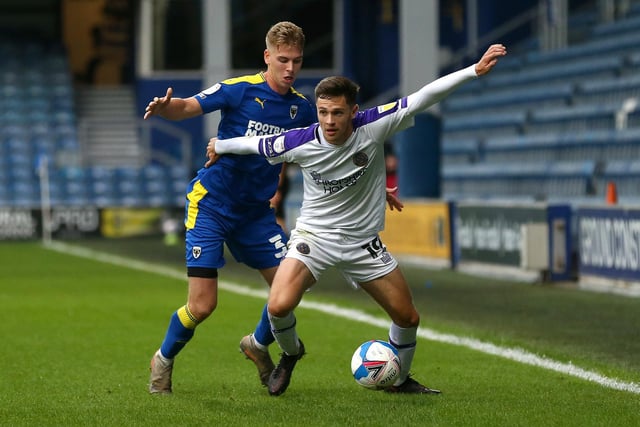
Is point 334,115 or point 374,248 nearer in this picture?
point 334,115

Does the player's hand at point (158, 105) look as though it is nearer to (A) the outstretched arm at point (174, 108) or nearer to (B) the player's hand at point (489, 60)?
(A) the outstretched arm at point (174, 108)

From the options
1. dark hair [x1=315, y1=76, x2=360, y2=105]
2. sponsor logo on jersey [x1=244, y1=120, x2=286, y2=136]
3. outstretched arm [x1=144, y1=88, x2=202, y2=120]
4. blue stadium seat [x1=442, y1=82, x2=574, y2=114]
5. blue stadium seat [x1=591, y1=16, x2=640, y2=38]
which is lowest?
sponsor logo on jersey [x1=244, y1=120, x2=286, y2=136]

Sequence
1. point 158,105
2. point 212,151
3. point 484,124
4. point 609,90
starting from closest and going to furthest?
point 158,105
point 212,151
point 609,90
point 484,124

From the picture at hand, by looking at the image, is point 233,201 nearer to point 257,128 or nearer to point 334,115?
point 257,128

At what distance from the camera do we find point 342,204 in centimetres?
736

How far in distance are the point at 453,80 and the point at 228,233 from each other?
170 centimetres

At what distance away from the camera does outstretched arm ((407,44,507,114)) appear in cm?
684

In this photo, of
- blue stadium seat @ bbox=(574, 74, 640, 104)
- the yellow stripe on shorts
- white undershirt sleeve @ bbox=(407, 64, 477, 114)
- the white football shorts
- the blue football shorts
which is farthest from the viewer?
blue stadium seat @ bbox=(574, 74, 640, 104)

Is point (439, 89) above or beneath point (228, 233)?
above

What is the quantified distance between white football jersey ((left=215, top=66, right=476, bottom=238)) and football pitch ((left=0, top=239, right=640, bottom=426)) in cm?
103

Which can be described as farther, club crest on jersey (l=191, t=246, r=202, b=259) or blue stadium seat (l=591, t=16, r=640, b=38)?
blue stadium seat (l=591, t=16, r=640, b=38)

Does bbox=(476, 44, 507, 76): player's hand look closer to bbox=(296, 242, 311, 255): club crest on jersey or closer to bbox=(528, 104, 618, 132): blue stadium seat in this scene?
bbox=(296, 242, 311, 255): club crest on jersey

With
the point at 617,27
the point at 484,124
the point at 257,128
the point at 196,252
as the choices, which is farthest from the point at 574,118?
the point at 196,252

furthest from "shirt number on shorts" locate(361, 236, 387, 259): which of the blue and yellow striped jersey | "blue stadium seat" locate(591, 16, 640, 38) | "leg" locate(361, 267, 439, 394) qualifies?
"blue stadium seat" locate(591, 16, 640, 38)
